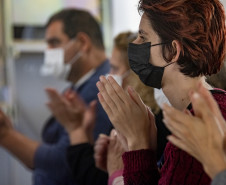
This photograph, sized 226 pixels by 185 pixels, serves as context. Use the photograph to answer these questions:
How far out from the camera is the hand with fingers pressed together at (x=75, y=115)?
1.70m

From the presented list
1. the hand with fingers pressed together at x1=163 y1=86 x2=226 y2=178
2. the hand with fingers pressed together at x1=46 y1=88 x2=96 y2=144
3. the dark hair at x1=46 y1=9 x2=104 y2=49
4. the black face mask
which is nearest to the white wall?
the dark hair at x1=46 y1=9 x2=104 y2=49

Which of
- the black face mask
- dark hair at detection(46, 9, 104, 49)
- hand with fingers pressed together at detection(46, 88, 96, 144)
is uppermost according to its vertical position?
dark hair at detection(46, 9, 104, 49)

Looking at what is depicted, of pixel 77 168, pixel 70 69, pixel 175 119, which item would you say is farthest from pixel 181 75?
pixel 70 69

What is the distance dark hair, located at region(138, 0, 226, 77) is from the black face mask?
37 millimetres

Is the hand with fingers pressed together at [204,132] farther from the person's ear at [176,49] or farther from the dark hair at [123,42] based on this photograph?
the dark hair at [123,42]

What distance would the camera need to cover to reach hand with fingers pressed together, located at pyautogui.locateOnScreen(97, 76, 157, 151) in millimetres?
915

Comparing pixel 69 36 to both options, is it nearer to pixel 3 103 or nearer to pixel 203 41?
pixel 3 103

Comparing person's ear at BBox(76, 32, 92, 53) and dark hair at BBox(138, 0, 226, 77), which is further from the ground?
dark hair at BBox(138, 0, 226, 77)

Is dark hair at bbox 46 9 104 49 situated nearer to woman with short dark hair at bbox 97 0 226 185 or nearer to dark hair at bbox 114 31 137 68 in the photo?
dark hair at bbox 114 31 137 68

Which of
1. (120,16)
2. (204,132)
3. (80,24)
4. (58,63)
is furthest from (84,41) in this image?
(204,132)

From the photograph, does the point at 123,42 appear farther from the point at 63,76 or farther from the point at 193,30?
the point at 193,30

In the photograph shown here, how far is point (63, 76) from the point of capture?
7.57ft

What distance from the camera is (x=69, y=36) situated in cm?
223

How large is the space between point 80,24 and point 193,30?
1427 millimetres
